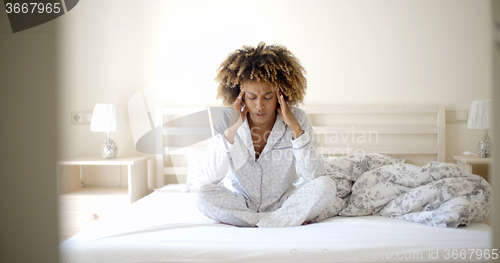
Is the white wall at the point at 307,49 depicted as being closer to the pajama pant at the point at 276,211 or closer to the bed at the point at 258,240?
the bed at the point at 258,240

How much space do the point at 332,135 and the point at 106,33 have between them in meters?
1.86

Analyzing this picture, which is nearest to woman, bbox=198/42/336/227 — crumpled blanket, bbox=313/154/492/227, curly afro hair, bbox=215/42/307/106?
curly afro hair, bbox=215/42/307/106

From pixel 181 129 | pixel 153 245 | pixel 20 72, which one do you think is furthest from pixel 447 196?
pixel 181 129

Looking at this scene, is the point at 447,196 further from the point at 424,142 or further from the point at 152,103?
the point at 152,103

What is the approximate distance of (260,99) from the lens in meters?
1.30

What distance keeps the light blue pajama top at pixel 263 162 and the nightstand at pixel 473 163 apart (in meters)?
1.33

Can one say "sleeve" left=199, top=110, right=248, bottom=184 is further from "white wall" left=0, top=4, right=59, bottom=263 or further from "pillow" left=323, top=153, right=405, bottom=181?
"white wall" left=0, top=4, right=59, bottom=263

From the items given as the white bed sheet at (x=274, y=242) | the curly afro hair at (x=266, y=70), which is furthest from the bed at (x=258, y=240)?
the curly afro hair at (x=266, y=70)

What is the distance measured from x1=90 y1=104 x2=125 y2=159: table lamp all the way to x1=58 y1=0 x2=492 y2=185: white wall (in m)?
0.26

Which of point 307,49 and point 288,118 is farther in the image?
point 307,49

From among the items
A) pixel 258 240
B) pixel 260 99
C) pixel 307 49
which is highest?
pixel 307 49

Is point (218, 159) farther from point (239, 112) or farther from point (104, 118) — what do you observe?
point (104, 118)

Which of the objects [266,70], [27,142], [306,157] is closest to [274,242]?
[306,157]

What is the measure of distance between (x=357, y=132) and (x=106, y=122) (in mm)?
1789
